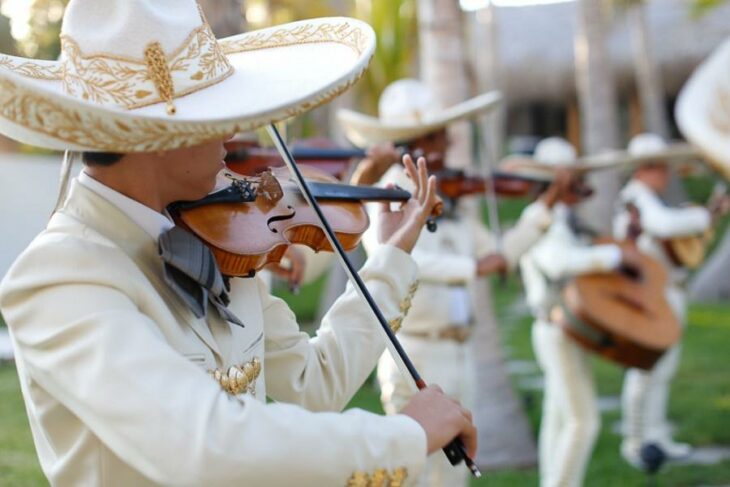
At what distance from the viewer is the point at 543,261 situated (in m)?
6.24

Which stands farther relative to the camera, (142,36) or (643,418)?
(643,418)

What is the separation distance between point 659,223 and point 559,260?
5.44 ft

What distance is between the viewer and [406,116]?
547 centimetres

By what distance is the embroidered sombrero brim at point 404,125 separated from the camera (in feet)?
16.9

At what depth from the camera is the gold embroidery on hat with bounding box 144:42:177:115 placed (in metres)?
1.90

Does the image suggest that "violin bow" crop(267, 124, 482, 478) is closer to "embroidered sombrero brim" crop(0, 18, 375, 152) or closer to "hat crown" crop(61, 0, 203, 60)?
"embroidered sombrero brim" crop(0, 18, 375, 152)

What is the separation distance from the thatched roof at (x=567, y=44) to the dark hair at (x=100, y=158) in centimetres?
2248

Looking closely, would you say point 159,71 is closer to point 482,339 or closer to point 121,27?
point 121,27

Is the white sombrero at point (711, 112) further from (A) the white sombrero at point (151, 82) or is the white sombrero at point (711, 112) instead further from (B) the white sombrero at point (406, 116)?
(A) the white sombrero at point (151, 82)

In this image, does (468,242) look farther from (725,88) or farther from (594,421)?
(725,88)

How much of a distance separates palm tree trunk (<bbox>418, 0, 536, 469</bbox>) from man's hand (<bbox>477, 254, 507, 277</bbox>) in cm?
159

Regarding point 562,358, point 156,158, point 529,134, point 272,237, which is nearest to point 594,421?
point 562,358

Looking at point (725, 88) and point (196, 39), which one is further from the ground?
point (196, 39)

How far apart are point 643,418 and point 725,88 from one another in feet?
7.72
